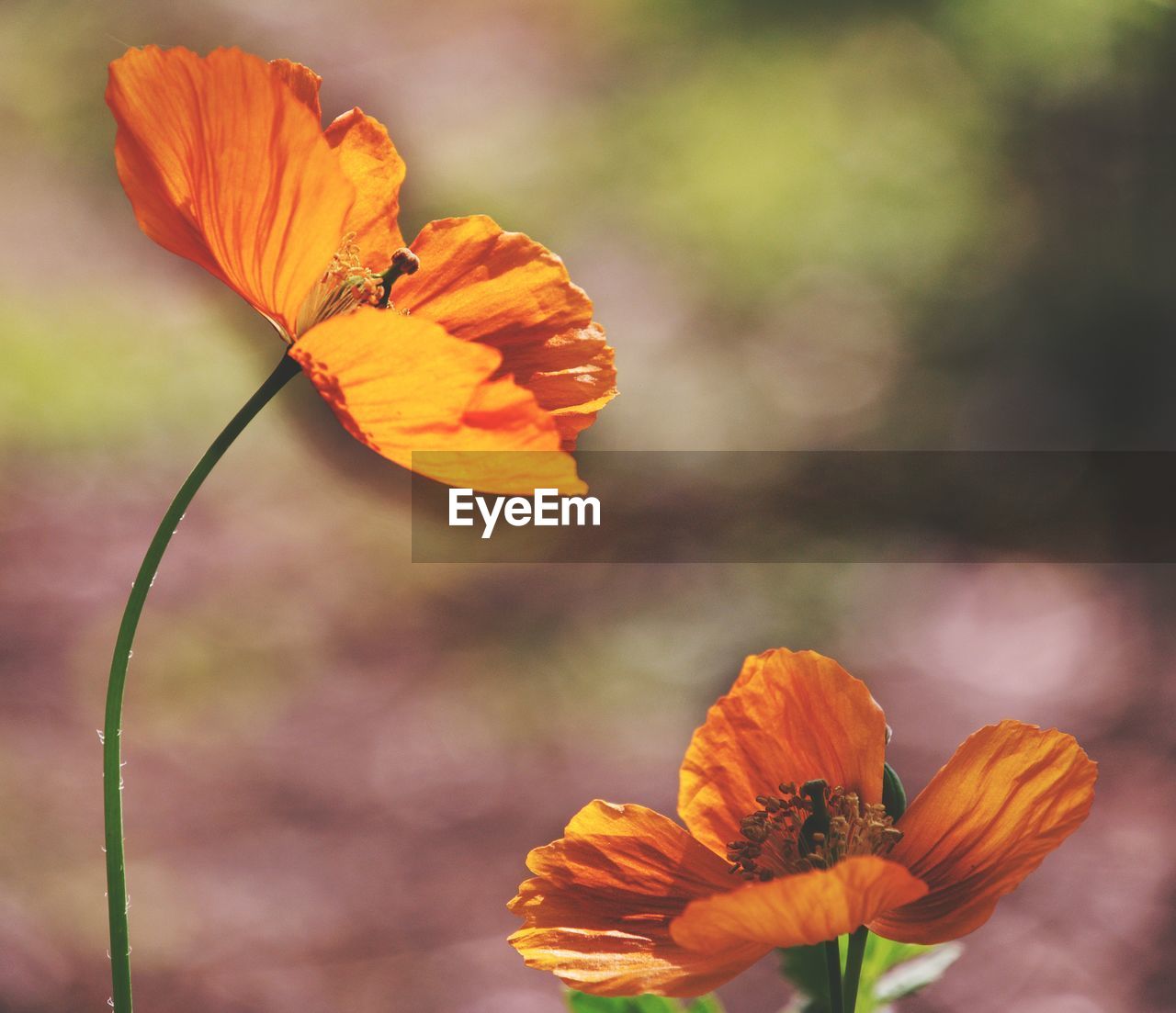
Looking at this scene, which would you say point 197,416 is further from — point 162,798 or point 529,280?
point 529,280

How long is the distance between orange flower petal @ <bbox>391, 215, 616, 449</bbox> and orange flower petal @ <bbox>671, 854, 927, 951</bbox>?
18 centimetres

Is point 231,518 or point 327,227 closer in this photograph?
point 327,227

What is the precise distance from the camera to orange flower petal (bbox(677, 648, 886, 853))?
34cm

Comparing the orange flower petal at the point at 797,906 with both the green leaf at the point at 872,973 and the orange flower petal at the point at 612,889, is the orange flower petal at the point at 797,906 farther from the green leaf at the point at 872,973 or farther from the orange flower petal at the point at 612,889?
the green leaf at the point at 872,973

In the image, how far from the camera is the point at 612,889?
1.13 ft

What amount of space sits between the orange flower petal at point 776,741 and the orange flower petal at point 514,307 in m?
0.12

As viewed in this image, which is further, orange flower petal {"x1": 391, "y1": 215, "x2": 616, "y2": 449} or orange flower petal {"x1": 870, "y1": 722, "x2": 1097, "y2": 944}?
orange flower petal {"x1": 391, "y1": 215, "x2": 616, "y2": 449}

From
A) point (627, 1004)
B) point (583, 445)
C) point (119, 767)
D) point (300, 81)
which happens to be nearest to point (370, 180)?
point (300, 81)

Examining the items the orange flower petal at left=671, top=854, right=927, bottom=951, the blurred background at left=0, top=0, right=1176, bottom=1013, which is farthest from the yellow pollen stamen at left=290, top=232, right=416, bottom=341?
the blurred background at left=0, top=0, right=1176, bottom=1013

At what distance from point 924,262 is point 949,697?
0.95 metres

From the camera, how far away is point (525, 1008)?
1185 mm

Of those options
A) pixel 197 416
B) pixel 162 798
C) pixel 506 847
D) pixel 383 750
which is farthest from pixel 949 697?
pixel 197 416

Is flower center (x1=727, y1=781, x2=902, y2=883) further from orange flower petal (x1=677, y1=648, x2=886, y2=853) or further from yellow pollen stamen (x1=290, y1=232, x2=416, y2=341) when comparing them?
yellow pollen stamen (x1=290, y1=232, x2=416, y2=341)

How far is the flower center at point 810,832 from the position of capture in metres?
0.35
